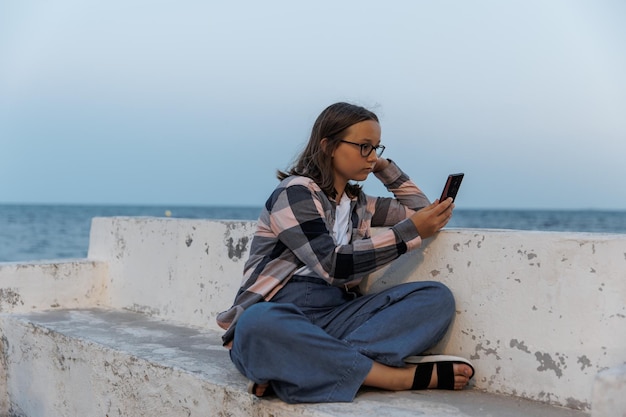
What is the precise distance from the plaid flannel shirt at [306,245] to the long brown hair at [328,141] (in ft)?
0.21

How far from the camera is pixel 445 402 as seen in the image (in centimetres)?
224

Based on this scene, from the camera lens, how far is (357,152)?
2.51m

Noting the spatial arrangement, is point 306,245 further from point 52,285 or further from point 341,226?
point 52,285

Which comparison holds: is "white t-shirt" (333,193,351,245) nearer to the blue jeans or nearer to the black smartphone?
the blue jeans

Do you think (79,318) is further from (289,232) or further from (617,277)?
(617,277)

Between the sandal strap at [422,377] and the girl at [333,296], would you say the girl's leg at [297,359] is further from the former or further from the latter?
the sandal strap at [422,377]

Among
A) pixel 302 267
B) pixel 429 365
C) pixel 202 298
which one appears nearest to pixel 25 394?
pixel 202 298

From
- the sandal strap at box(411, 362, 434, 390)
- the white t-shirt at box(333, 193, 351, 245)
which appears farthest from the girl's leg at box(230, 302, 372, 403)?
the white t-shirt at box(333, 193, 351, 245)

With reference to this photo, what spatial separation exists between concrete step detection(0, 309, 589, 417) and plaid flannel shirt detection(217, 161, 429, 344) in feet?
0.83

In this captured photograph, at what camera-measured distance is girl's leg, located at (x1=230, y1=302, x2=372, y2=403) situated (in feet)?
7.25

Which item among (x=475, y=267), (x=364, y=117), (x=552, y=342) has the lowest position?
(x=552, y=342)

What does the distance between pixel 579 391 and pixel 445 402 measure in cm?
38

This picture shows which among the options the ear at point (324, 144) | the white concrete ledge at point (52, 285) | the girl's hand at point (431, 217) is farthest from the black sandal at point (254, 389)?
the white concrete ledge at point (52, 285)

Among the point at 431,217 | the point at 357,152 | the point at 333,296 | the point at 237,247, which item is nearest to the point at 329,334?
the point at 333,296
